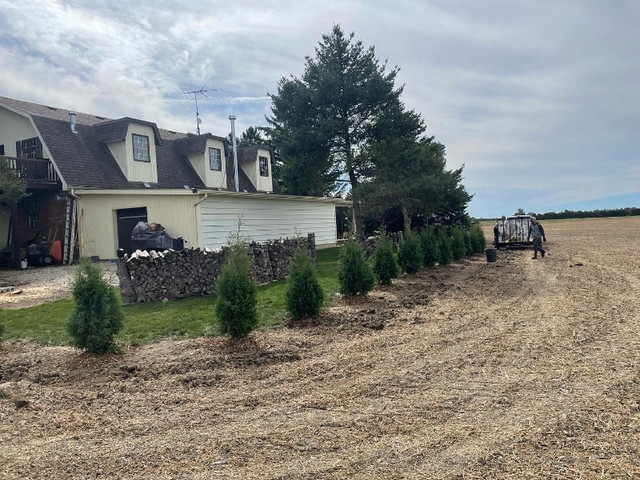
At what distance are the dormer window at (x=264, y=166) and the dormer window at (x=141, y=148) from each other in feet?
23.7

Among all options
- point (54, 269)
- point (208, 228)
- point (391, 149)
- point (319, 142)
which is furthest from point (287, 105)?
point (54, 269)

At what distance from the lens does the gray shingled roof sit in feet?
57.4

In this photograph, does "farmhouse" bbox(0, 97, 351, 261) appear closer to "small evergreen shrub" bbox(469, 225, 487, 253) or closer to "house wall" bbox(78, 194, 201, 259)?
"house wall" bbox(78, 194, 201, 259)

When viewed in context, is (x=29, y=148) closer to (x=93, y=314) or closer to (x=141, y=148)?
(x=141, y=148)

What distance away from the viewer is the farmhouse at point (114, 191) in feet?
52.0

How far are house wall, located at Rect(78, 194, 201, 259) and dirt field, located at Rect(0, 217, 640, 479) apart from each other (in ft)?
28.9

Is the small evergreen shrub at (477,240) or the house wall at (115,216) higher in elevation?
the house wall at (115,216)

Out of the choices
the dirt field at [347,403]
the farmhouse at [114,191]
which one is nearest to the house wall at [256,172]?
the farmhouse at [114,191]

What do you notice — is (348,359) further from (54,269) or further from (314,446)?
(54,269)

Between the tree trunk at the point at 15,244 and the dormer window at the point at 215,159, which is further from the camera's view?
the dormer window at the point at 215,159

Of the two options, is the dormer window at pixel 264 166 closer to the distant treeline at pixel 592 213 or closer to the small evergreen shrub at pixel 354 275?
the small evergreen shrub at pixel 354 275

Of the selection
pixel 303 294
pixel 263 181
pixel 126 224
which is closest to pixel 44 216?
pixel 126 224

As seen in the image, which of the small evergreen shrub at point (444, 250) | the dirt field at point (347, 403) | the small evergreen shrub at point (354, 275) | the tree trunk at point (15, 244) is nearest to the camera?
the dirt field at point (347, 403)

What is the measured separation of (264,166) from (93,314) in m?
20.7
